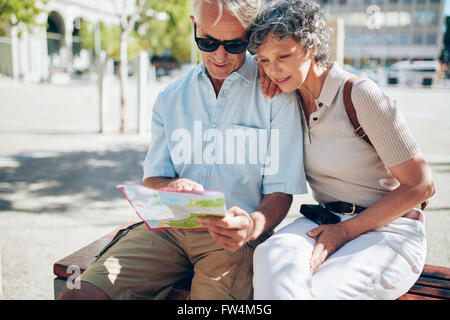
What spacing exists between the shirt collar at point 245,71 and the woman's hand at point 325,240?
0.93 meters

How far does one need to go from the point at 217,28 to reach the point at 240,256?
1.19 m

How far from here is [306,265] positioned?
5.87 ft

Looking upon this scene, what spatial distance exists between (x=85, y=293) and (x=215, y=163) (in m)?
0.92

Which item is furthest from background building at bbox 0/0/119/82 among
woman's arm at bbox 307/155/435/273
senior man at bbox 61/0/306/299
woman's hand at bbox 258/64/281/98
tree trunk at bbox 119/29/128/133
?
woman's arm at bbox 307/155/435/273

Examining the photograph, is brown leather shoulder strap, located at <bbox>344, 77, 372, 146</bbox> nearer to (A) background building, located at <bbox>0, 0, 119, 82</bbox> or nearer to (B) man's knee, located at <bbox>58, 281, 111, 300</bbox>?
(B) man's knee, located at <bbox>58, 281, 111, 300</bbox>

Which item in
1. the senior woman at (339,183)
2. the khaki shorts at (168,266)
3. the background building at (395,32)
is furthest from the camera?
the background building at (395,32)

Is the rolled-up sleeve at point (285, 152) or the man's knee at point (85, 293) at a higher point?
the rolled-up sleeve at point (285, 152)

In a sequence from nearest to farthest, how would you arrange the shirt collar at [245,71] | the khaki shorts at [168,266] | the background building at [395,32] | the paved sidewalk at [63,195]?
1. the khaki shorts at [168,266]
2. the shirt collar at [245,71]
3. the paved sidewalk at [63,195]
4. the background building at [395,32]

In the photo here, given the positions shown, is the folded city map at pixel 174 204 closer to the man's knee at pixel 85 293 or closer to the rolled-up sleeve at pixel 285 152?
the man's knee at pixel 85 293

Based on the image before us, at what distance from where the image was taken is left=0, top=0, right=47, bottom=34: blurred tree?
5453 millimetres

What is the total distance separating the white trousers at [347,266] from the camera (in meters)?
1.67

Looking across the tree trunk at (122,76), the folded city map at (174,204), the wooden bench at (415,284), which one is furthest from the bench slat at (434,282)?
→ the tree trunk at (122,76)
